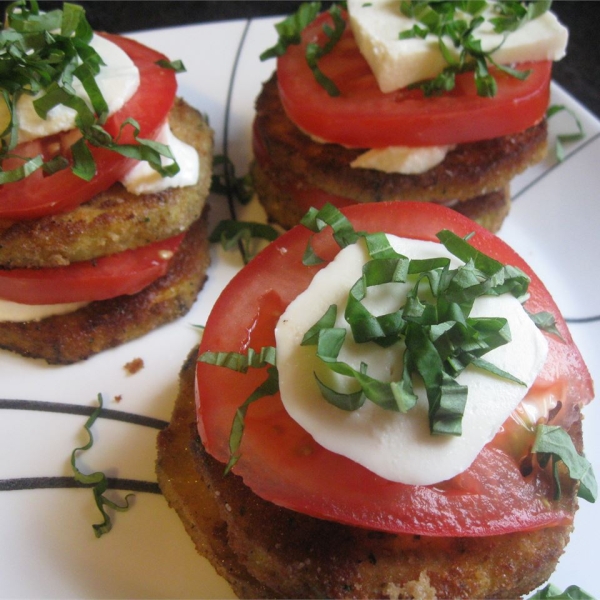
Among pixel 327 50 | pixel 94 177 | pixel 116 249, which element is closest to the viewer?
pixel 94 177

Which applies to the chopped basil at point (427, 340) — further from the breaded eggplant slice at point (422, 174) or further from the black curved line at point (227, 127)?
the black curved line at point (227, 127)

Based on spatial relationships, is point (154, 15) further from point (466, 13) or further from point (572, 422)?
point (572, 422)

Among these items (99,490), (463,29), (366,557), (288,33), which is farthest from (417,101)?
(99,490)

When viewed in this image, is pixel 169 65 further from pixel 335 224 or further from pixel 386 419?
pixel 386 419

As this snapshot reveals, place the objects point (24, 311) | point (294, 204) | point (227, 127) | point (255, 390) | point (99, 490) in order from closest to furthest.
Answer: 1. point (255, 390)
2. point (99, 490)
3. point (24, 311)
4. point (294, 204)
5. point (227, 127)

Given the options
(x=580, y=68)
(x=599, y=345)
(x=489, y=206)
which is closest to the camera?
(x=599, y=345)

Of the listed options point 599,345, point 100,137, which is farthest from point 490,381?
point 100,137

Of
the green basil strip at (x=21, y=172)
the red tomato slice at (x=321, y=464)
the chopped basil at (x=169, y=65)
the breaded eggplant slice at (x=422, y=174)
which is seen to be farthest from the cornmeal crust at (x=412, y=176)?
the green basil strip at (x=21, y=172)
